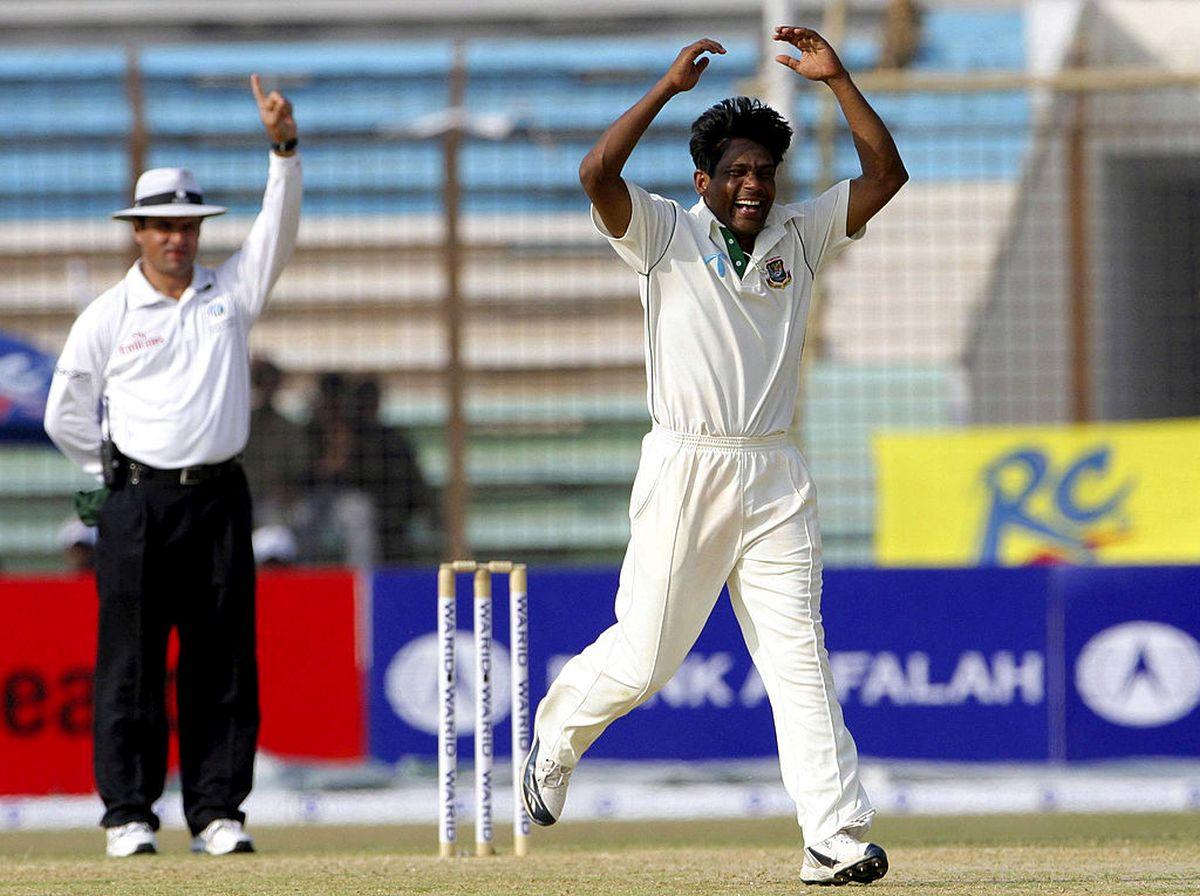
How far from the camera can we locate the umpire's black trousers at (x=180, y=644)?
271 inches

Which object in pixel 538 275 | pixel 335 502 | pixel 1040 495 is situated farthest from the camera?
pixel 538 275

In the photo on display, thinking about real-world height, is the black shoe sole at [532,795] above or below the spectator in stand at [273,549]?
below

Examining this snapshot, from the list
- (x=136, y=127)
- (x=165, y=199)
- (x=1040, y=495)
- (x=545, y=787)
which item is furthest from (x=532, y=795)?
(x=136, y=127)

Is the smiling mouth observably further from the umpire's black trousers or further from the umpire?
the umpire's black trousers

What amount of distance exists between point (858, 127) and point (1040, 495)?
5873 mm

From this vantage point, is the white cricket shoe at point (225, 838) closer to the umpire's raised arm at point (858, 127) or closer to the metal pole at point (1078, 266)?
the umpire's raised arm at point (858, 127)

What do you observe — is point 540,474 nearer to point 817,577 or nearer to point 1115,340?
point 1115,340

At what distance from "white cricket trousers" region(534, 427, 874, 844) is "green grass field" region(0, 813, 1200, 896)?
0.35 metres

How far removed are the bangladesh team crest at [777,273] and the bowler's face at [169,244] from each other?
90.0 inches

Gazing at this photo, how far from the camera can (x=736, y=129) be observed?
550 centimetres

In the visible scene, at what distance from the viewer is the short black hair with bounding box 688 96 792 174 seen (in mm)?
5500

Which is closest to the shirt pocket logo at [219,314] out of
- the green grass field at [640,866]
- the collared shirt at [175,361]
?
the collared shirt at [175,361]

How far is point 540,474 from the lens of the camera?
12305 mm

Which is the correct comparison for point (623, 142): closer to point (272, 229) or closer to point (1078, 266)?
point (272, 229)
